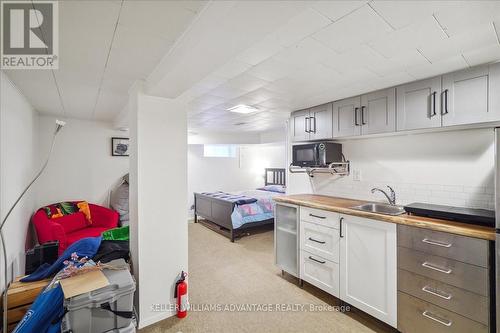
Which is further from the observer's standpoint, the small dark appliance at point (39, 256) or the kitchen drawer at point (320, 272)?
the kitchen drawer at point (320, 272)

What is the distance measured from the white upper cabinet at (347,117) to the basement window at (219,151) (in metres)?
4.54

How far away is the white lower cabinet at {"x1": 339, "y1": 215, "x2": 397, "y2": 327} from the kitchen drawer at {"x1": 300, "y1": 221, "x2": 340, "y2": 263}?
0.08 meters

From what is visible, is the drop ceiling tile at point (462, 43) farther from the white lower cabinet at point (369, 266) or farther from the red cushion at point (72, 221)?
the red cushion at point (72, 221)

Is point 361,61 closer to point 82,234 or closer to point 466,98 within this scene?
point 466,98

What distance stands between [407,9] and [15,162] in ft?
11.2

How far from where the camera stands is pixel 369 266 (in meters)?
2.03

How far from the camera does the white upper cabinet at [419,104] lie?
1.96 m

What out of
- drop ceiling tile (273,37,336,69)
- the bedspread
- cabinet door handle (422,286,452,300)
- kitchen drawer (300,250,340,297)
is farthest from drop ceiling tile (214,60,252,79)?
the bedspread

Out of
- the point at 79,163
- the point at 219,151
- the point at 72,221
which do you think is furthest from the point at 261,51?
the point at 219,151

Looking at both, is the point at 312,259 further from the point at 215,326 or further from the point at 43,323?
the point at 43,323

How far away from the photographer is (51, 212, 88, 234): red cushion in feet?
10.4

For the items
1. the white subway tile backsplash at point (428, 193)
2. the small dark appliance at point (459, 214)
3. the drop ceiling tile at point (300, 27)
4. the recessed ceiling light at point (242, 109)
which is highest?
the recessed ceiling light at point (242, 109)

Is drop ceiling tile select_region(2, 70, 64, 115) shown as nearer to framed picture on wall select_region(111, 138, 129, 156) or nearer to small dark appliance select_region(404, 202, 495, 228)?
framed picture on wall select_region(111, 138, 129, 156)

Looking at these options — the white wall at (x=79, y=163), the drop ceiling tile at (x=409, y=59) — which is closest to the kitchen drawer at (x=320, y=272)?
the drop ceiling tile at (x=409, y=59)
